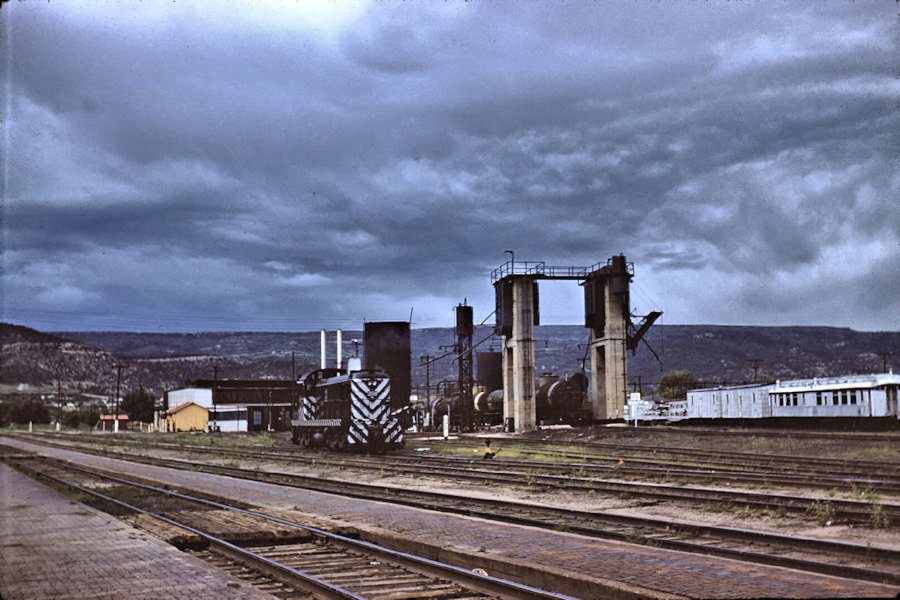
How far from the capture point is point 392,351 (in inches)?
1639

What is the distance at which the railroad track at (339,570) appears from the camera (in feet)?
28.0

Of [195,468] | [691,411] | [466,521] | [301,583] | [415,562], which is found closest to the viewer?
[301,583]

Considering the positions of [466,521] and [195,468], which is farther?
[195,468]

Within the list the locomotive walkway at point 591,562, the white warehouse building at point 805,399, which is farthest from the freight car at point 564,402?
the locomotive walkway at point 591,562

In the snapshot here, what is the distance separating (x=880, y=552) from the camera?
398 inches

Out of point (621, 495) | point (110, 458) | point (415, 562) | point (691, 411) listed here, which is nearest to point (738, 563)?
point (415, 562)

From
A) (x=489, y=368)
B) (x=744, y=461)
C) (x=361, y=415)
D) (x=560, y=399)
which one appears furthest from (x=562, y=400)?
(x=744, y=461)

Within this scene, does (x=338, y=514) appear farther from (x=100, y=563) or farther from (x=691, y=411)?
(x=691, y=411)

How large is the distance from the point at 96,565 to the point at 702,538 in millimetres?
8657

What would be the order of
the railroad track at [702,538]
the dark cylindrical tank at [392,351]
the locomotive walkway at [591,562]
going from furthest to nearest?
1. the dark cylindrical tank at [392,351]
2. the railroad track at [702,538]
3. the locomotive walkway at [591,562]

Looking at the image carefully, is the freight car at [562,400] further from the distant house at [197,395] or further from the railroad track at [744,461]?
the distant house at [197,395]

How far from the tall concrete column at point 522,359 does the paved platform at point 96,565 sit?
41367 millimetres

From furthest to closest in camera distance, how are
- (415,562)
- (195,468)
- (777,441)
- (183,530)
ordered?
(777,441), (195,468), (183,530), (415,562)

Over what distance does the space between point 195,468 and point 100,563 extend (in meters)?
20.9
